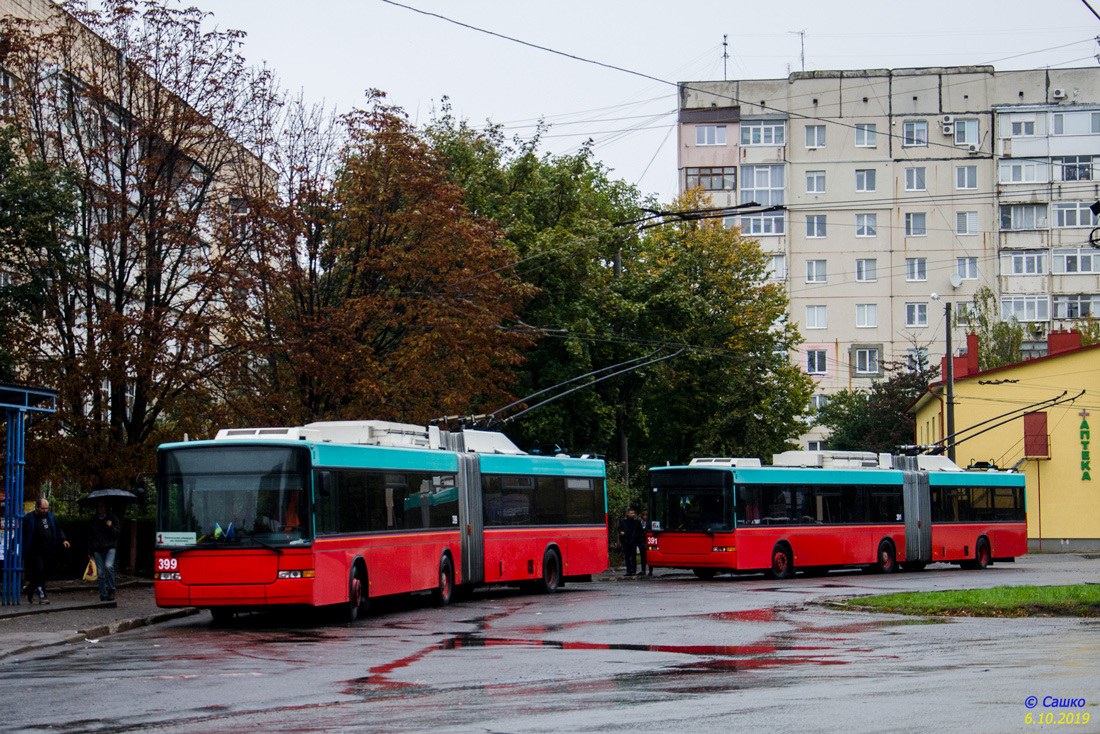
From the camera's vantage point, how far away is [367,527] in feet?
66.3

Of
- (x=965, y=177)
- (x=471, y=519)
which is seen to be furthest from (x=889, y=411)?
(x=471, y=519)

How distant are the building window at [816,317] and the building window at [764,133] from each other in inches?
382

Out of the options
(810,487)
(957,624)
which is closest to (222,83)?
(810,487)

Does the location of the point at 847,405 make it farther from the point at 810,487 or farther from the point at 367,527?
the point at 367,527

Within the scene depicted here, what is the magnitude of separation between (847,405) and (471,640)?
205 ft

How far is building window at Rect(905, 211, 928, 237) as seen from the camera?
3066 inches

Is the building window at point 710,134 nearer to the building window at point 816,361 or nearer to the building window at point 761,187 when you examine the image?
the building window at point 761,187

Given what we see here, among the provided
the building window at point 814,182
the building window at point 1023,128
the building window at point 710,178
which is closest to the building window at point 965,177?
the building window at point 1023,128

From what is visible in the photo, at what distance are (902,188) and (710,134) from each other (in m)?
11.4

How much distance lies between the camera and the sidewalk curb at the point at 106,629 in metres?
15.2

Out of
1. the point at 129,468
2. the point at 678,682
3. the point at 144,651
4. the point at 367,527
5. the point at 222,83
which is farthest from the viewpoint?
the point at 222,83

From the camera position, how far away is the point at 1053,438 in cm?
5697

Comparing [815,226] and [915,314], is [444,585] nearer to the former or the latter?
[815,226]

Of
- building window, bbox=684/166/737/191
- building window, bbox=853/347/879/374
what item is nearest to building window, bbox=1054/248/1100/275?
building window, bbox=853/347/879/374
